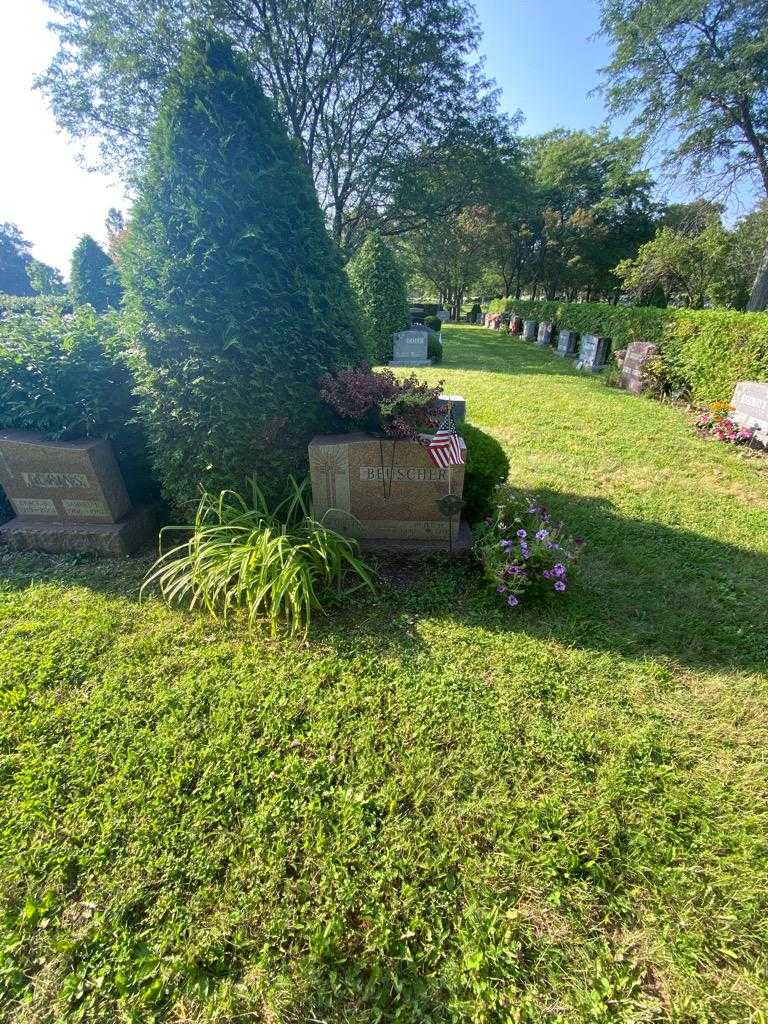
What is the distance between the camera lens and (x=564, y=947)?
1.37 meters

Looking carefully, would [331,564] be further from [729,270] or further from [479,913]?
[729,270]

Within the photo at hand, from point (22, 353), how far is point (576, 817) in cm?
470

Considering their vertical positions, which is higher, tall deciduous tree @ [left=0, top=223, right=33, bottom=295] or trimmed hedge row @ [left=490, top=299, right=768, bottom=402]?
tall deciduous tree @ [left=0, top=223, right=33, bottom=295]

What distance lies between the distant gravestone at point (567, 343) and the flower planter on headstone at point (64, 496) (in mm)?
16648

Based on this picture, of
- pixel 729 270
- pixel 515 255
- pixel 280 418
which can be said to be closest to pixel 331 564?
pixel 280 418

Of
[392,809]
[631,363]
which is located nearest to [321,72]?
[631,363]

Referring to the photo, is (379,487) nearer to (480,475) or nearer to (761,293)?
(480,475)

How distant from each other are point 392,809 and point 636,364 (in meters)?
10.8

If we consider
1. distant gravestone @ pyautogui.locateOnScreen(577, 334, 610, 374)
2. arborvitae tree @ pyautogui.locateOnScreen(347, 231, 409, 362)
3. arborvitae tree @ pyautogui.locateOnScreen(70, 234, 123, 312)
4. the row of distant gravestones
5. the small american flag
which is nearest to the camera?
the small american flag

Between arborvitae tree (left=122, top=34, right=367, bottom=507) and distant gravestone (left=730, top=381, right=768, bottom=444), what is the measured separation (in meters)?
6.04

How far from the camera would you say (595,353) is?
12.7 meters

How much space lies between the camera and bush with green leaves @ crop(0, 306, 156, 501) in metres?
3.31

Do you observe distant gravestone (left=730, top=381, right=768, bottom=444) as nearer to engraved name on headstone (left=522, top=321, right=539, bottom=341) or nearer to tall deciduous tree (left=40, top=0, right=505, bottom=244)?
tall deciduous tree (left=40, top=0, right=505, bottom=244)

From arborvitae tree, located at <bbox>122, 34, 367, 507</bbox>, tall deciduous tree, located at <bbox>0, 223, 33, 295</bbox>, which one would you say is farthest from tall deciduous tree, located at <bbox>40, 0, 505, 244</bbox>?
tall deciduous tree, located at <bbox>0, 223, 33, 295</bbox>
